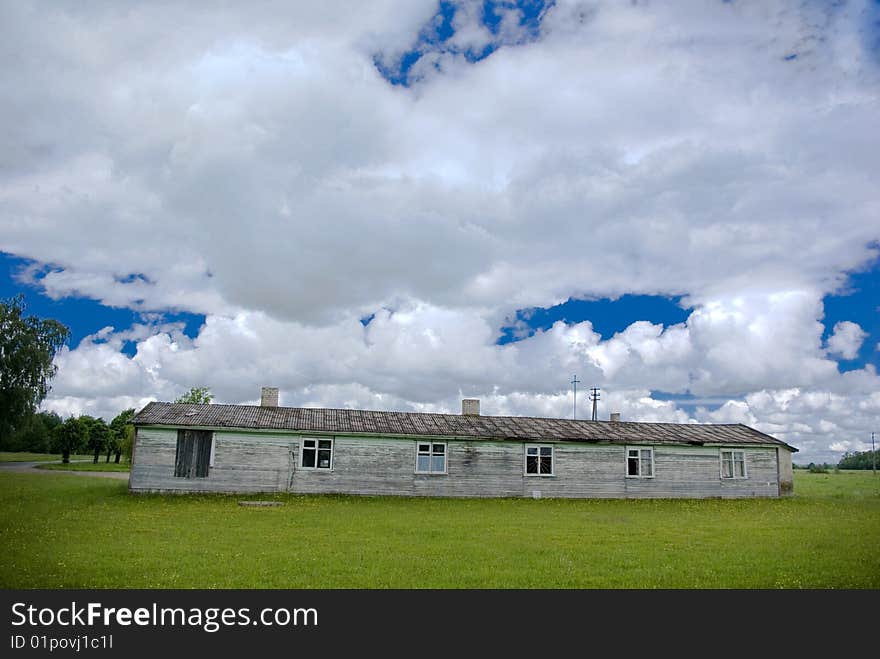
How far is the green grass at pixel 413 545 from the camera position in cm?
1251

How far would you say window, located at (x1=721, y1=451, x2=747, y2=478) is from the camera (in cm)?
3647

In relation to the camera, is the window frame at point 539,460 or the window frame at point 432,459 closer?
the window frame at point 432,459

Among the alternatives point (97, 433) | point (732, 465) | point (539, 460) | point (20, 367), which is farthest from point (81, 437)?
point (732, 465)

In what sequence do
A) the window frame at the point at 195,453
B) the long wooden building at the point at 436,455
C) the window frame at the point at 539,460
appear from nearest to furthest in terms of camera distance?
the window frame at the point at 195,453, the long wooden building at the point at 436,455, the window frame at the point at 539,460

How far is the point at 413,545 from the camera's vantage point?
16.6 meters

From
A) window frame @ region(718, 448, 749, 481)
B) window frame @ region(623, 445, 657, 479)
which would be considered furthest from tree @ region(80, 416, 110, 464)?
window frame @ region(718, 448, 749, 481)

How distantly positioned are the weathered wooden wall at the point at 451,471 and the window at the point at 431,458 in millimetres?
304

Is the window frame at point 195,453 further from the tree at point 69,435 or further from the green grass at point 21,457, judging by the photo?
the tree at point 69,435

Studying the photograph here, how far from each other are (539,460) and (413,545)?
1832 centimetres

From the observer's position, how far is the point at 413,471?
3241 cm

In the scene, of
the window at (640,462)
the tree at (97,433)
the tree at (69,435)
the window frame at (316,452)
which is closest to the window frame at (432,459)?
the window frame at (316,452)

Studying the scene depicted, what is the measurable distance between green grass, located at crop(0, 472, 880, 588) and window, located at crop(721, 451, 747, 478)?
24.5 feet
